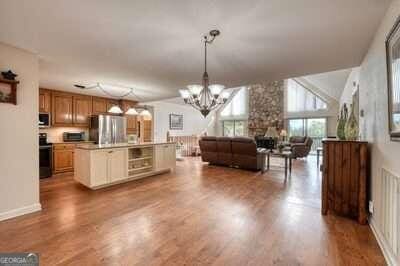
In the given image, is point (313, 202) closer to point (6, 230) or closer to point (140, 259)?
point (140, 259)

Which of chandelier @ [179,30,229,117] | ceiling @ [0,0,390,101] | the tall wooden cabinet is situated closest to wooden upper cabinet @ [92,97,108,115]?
ceiling @ [0,0,390,101]

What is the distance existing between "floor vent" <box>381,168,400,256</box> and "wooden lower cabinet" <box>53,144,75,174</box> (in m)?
6.41

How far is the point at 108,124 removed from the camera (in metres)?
5.98

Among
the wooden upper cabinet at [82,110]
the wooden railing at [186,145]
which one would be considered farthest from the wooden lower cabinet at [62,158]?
the wooden railing at [186,145]

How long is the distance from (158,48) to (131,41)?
36 cm

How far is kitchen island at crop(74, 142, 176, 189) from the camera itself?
12.7 feet

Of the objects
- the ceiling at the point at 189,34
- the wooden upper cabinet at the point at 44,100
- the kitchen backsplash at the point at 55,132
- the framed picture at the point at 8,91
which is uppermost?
the ceiling at the point at 189,34

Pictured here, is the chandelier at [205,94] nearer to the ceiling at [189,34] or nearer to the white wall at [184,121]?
the ceiling at [189,34]

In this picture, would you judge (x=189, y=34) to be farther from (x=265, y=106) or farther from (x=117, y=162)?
(x=265, y=106)

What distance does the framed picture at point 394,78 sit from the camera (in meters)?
1.54

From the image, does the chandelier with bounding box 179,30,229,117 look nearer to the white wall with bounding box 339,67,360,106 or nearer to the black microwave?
the white wall with bounding box 339,67,360,106

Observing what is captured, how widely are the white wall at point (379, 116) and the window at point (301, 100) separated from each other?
7.63 meters

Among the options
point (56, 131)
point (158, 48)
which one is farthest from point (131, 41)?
point (56, 131)

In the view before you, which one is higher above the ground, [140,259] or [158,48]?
[158,48]
